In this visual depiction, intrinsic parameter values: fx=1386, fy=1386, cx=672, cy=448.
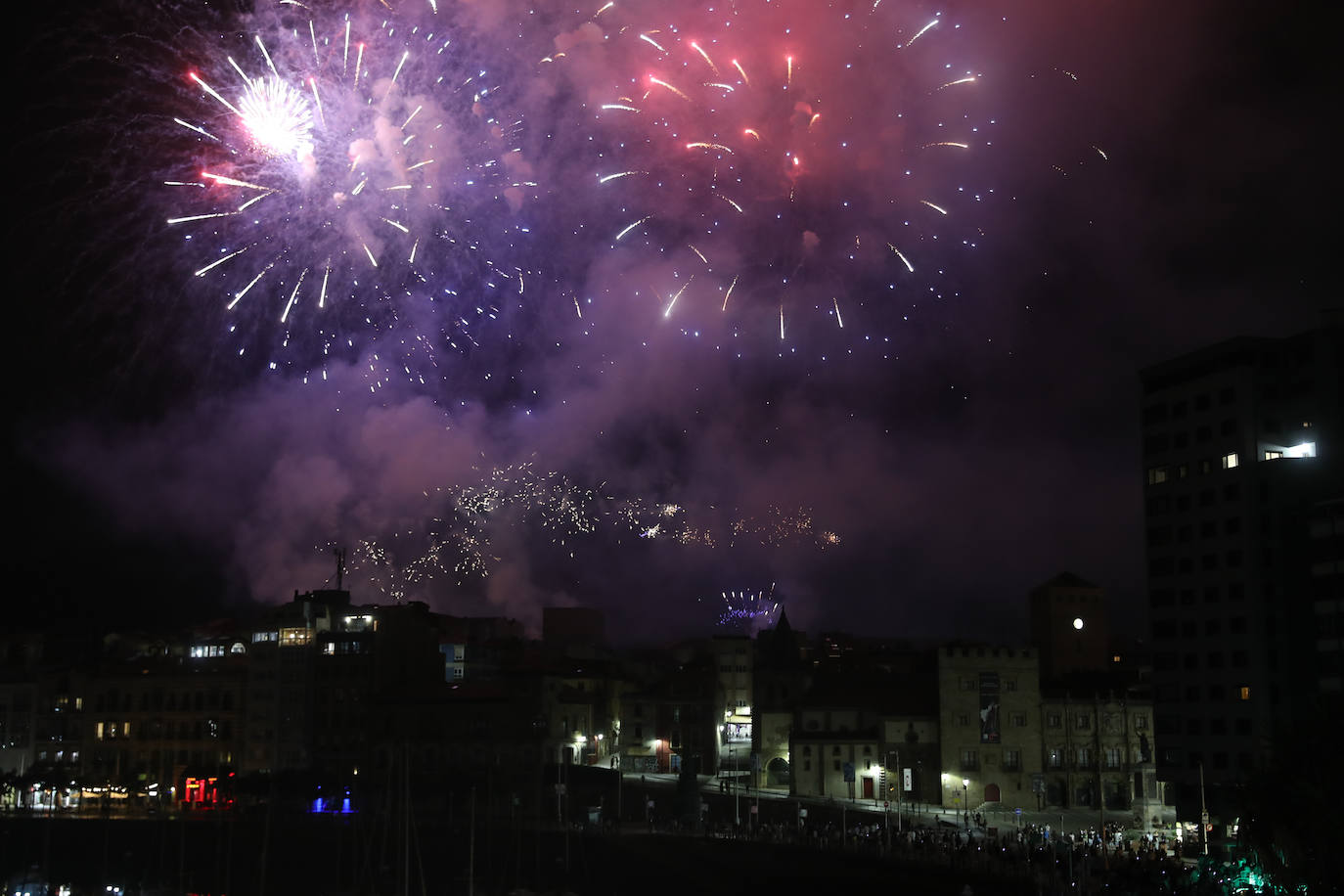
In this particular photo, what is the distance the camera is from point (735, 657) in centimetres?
12938

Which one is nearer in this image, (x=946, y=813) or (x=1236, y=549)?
(x=1236, y=549)

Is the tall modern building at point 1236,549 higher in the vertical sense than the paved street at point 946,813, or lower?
higher

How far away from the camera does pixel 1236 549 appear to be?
81.1 meters

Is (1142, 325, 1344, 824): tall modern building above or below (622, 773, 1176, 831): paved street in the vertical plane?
above

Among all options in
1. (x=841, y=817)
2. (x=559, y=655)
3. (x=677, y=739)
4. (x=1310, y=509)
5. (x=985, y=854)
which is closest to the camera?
(x=985, y=854)

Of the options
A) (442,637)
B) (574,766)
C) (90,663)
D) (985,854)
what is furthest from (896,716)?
(90,663)

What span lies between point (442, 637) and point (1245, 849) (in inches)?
3688

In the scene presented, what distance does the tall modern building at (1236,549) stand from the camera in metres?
78.6

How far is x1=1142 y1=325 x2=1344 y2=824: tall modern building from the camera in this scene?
3095 inches

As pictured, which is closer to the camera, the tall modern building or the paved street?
the tall modern building

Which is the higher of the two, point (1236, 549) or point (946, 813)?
point (1236, 549)

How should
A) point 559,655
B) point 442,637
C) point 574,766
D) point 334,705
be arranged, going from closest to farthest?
point 574,766
point 334,705
point 442,637
point 559,655

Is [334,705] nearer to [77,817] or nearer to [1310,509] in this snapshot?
[77,817]

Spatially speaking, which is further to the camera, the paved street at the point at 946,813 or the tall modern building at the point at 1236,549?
the paved street at the point at 946,813
